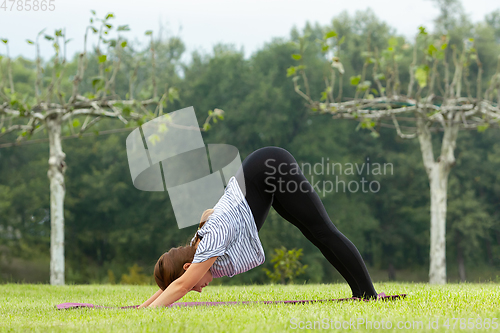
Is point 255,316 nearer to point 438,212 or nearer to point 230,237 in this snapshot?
point 230,237

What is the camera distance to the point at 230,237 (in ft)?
10.1

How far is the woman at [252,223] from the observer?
10.2 ft

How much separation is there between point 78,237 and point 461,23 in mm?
23629

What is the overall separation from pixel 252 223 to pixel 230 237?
0.66 feet

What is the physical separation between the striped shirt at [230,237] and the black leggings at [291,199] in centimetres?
8

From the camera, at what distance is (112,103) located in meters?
8.64

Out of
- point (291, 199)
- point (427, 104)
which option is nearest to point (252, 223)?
point (291, 199)

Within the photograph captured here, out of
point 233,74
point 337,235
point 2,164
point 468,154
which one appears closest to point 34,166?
point 2,164

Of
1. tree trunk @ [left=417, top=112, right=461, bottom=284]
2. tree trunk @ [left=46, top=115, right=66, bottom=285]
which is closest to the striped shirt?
tree trunk @ [left=46, top=115, right=66, bottom=285]

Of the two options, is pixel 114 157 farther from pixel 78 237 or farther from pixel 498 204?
pixel 498 204

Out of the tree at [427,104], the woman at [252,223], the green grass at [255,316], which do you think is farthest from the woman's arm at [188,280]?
the tree at [427,104]

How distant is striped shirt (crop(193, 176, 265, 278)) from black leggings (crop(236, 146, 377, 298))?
8 centimetres

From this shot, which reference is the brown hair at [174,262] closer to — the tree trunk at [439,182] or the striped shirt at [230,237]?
the striped shirt at [230,237]

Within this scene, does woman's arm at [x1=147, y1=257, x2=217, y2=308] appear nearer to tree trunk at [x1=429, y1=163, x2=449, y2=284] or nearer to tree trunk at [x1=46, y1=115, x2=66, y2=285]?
tree trunk at [x1=46, y1=115, x2=66, y2=285]
